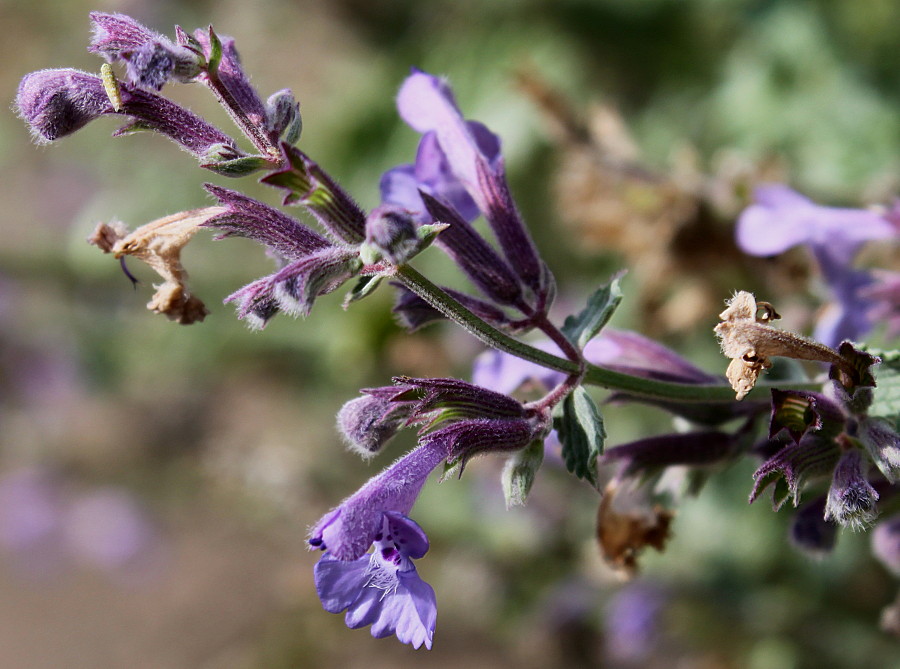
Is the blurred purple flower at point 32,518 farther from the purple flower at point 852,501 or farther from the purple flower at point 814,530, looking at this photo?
the purple flower at point 852,501

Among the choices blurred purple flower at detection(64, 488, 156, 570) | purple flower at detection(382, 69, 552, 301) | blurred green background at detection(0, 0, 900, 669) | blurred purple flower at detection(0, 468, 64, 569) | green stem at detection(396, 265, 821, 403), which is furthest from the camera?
blurred purple flower at detection(0, 468, 64, 569)

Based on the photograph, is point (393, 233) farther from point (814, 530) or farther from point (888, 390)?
point (814, 530)

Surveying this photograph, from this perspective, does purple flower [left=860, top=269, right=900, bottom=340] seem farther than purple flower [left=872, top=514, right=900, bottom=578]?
Yes

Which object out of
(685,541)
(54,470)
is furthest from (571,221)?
(54,470)

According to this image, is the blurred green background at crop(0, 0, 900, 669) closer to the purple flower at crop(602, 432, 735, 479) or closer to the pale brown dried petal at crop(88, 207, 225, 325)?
the purple flower at crop(602, 432, 735, 479)

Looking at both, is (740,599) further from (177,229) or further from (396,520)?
(177,229)

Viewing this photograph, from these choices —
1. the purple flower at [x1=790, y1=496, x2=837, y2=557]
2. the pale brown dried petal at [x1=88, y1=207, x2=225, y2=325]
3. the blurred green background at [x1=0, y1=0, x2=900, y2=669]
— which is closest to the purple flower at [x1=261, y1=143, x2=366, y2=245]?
the pale brown dried petal at [x1=88, y1=207, x2=225, y2=325]

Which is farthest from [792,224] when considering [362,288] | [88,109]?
[88,109]
